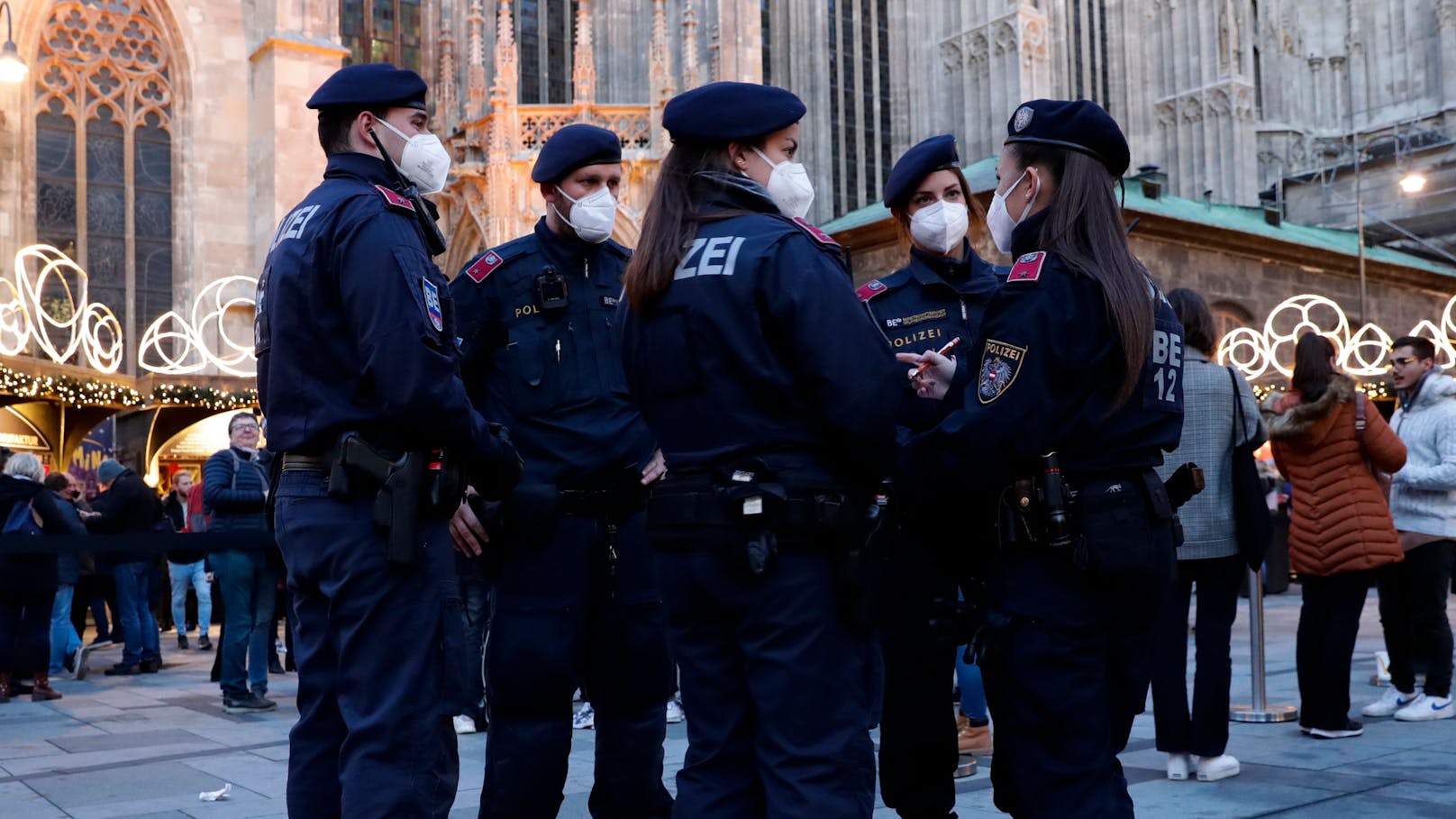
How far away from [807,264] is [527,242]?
160cm

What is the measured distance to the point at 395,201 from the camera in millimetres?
3492

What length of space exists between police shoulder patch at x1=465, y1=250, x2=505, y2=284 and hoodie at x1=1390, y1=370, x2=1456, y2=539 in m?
4.79

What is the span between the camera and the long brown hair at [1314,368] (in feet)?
21.0

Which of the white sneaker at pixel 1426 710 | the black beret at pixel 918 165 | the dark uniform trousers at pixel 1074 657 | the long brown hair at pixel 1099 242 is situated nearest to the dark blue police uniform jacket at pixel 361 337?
the dark uniform trousers at pixel 1074 657

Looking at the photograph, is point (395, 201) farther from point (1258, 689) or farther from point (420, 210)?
point (1258, 689)

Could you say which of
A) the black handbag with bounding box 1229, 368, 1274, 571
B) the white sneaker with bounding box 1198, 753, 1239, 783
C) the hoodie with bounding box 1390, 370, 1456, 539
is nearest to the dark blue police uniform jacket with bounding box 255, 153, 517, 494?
the black handbag with bounding box 1229, 368, 1274, 571

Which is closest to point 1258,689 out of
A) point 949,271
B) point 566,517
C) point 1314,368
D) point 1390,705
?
point 1390,705

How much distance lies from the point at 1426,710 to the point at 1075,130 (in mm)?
4781

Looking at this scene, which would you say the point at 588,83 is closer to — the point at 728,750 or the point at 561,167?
the point at 561,167

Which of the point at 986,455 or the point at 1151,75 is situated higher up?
the point at 1151,75

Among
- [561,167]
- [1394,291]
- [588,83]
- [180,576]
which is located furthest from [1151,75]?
[561,167]

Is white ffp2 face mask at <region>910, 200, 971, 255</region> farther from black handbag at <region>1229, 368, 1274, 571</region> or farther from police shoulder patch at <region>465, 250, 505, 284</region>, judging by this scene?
black handbag at <region>1229, 368, 1274, 571</region>

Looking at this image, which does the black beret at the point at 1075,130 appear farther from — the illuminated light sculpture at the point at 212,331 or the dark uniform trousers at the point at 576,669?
the illuminated light sculpture at the point at 212,331

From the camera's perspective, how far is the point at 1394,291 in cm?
2869
